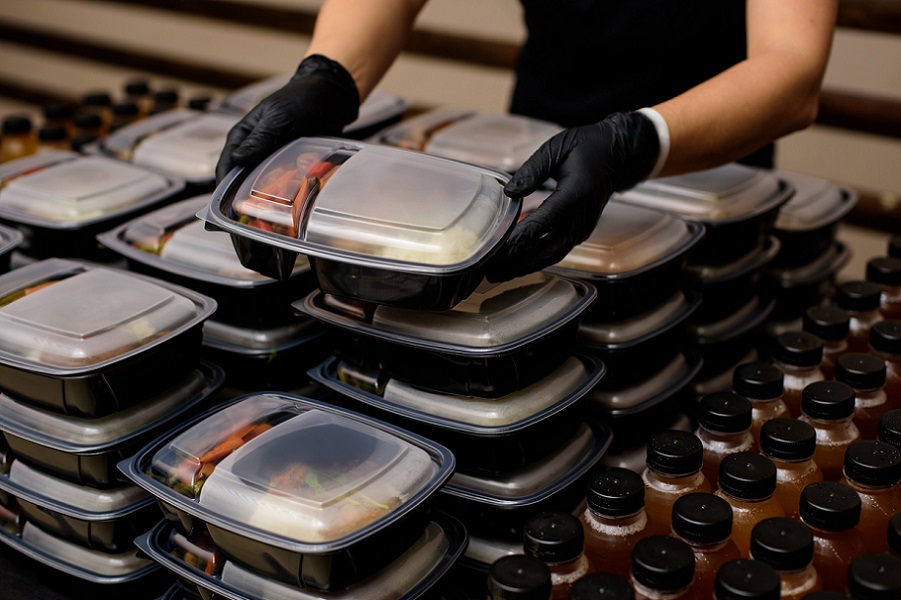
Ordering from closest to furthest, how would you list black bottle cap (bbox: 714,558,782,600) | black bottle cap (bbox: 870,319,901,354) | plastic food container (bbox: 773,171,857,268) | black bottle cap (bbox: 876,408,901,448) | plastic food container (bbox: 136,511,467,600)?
black bottle cap (bbox: 714,558,782,600)
plastic food container (bbox: 136,511,467,600)
black bottle cap (bbox: 876,408,901,448)
black bottle cap (bbox: 870,319,901,354)
plastic food container (bbox: 773,171,857,268)

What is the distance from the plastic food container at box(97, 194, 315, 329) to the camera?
1.24 m

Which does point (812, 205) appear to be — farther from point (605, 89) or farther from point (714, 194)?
point (605, 89)

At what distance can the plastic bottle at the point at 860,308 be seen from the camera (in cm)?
139

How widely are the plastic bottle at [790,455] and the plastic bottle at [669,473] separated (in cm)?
8

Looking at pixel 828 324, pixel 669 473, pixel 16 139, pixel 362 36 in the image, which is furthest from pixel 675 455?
pixel 16 139

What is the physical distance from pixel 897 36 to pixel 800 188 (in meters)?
1.08

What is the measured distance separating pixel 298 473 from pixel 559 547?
0.88 feet

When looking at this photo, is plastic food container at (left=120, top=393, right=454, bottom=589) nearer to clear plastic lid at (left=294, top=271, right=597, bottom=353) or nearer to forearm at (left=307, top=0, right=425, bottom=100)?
clear plastic lid at (left=294, top=271, right=597, bottom=353)

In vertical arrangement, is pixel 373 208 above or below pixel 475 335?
above

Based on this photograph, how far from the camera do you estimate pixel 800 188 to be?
161 cm

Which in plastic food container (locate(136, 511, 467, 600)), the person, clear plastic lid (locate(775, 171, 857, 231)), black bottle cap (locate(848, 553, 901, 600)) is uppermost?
the person

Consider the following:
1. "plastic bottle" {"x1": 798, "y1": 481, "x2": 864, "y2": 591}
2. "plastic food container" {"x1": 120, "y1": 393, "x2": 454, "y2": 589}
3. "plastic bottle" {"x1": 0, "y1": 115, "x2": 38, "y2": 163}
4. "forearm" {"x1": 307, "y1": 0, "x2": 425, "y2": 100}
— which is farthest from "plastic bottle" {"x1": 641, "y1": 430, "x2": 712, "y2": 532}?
"plastic bottle" {"x1": 0, "y1": 115, "x2": 38, "y2": 163}

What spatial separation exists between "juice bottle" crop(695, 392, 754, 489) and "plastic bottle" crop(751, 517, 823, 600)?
20cm

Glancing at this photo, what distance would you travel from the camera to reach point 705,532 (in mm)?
883
